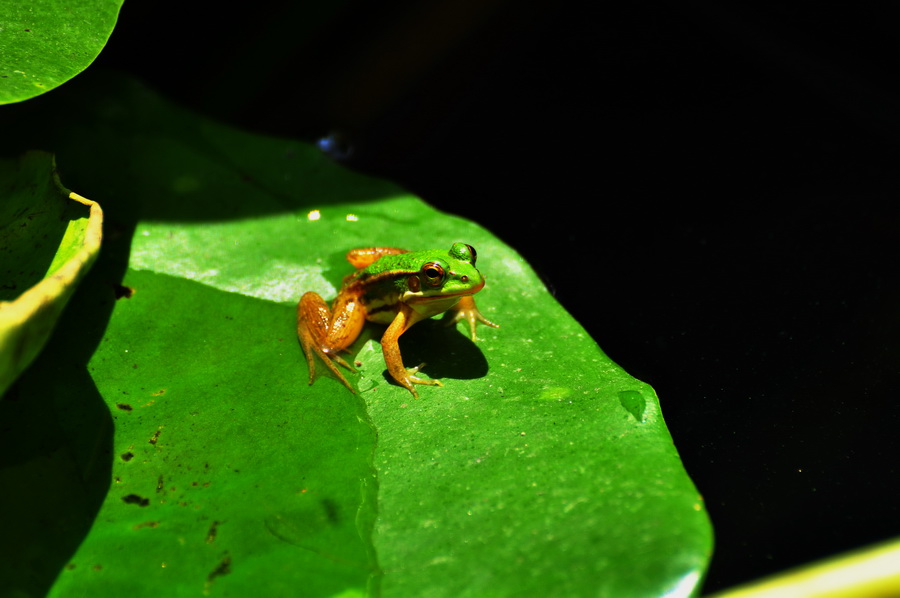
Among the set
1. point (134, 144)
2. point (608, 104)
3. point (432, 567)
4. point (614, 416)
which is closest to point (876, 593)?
point (614, 416)

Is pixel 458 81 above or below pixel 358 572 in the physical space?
above

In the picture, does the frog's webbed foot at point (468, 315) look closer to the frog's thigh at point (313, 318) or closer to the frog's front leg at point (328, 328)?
the frog's front leg at point (328, 328)

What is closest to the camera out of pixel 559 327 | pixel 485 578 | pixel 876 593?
pixel 876 593

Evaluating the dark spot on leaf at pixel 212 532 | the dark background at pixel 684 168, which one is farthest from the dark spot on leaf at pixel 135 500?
the dark background at pixel 684 168

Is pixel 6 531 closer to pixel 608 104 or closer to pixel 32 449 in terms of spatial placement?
pixel 32 449

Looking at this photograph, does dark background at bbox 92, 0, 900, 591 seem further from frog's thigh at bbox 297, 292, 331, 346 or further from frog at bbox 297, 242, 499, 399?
frog's thigh at bbox 297, 292, 331, 346

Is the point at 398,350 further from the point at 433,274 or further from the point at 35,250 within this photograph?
the point at 35,250

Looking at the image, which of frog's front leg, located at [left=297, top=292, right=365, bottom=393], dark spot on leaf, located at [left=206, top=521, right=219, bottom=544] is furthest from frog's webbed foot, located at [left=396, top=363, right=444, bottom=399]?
dark spot on leaf, located at [left=206, top=521, right=219, bottom=544]
